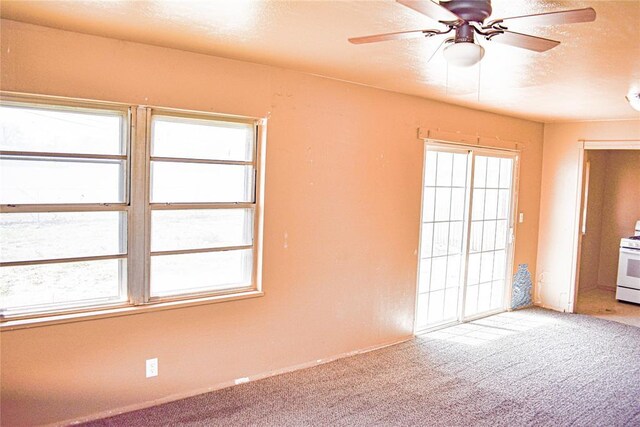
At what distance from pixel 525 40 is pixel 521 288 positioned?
15.7ft

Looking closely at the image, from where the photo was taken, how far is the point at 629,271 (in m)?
6.75

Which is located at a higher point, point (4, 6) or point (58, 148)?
point (4, 6)

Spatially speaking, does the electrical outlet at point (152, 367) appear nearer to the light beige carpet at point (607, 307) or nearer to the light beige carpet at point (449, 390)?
the light beige carpet at point (449, 390)

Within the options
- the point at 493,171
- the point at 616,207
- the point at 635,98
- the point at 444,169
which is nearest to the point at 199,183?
the point at 444,169

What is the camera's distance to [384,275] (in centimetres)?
470

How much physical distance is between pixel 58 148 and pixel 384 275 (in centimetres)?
292


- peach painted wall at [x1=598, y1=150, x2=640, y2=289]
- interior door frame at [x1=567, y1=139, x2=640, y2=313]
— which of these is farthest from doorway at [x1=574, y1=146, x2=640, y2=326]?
interior door frame at [x1=567, y1=139, x2=640, y2=313]

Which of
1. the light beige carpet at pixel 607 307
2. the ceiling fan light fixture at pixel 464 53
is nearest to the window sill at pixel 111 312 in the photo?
the ceiling fan light fixture at pixel 464 53

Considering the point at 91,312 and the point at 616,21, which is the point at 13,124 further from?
the point at 616,21

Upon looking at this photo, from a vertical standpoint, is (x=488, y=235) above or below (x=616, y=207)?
below

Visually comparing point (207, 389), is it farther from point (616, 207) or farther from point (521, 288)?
point (616, 207)

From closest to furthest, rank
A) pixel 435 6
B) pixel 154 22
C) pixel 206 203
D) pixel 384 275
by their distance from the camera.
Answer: pixel 435 6 → pixel 154 22 → pixel 206 203 → pixel 384 275

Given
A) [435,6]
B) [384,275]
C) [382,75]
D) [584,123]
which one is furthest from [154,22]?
[584,123]

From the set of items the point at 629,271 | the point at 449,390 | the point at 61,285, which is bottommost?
the point at 449,390
